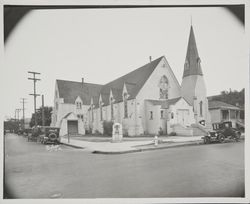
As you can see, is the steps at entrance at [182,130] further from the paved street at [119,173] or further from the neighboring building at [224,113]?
the neighboring building at [224,113]

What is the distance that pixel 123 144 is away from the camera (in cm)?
318

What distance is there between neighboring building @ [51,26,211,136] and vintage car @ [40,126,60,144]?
8cm

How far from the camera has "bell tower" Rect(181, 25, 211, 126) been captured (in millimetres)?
3191

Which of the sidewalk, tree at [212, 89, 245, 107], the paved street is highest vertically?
tree at [212, 89, 245, 107]

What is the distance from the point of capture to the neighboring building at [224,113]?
10.1 ft

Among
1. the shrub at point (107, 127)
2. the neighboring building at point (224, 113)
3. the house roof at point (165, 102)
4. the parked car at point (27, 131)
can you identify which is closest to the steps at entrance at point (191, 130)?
the neighboring building at point (224, 113)

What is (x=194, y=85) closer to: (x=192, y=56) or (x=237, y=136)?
(x=192, y=56)

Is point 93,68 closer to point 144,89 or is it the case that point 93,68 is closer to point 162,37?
point 144,89

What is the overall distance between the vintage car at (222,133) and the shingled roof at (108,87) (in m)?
1.44

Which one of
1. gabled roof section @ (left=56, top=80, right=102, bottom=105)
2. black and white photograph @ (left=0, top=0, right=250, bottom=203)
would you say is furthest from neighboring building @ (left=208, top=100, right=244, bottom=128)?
gabled roof section @ (left=56, top=80, right=102, bottom=105)

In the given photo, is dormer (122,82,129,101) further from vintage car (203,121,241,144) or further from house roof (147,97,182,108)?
vintage car (203,121,241,144)

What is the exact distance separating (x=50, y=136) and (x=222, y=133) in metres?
2.87

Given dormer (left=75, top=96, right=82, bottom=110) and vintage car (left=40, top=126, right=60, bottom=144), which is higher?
dormer (left=75, top=96, right=82, bottom=110)

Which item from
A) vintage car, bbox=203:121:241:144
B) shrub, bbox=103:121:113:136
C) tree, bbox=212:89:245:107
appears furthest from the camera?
shrub, bbox=103:121:113:136
